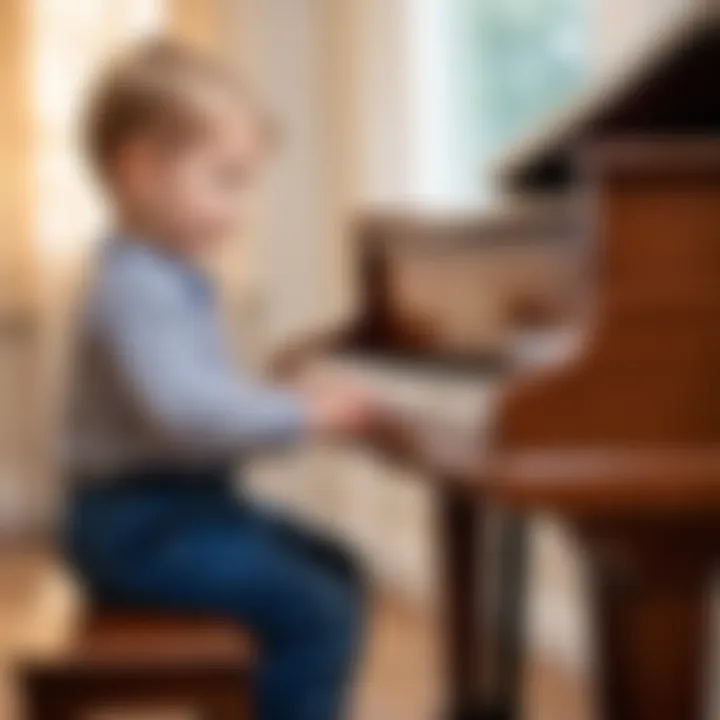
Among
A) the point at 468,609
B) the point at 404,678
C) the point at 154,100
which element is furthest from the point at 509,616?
the point at 154,100

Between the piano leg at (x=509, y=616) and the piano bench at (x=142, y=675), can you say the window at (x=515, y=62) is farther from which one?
the piano bench at (x=142, y=675)

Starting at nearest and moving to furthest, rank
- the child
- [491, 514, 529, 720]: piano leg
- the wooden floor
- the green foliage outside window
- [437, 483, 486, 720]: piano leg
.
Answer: the child < [437, 483, 486, 720]: piano leg < [491, 514, 529, 720]: piano leg < the wooden floor < the green foliage outside window

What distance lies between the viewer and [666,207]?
1.46 meters

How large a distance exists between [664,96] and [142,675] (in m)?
0.86

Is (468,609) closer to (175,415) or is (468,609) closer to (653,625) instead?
(175,415)

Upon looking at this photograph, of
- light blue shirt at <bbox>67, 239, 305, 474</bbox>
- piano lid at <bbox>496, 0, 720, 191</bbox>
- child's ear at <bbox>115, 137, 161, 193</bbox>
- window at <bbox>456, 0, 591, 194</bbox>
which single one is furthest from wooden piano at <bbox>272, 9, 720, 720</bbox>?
window at <bbox>456, 0, 591, 194</bbox>

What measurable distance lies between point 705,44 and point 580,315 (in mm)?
525

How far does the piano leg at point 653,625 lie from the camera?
4.51 ft

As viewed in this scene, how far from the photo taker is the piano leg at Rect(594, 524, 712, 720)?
1.37 m

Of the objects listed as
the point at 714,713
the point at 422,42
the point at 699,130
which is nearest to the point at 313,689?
the point at 699,130

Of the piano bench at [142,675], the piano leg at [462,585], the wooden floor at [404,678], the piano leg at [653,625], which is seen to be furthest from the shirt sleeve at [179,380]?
the wooden floor at [404,678]

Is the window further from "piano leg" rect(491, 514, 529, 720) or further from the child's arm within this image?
the child's arm

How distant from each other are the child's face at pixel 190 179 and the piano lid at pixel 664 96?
0.40 m

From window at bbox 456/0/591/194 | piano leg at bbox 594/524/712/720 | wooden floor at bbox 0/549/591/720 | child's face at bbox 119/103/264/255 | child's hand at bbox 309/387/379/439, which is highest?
window at bbox 456/0/591/194
